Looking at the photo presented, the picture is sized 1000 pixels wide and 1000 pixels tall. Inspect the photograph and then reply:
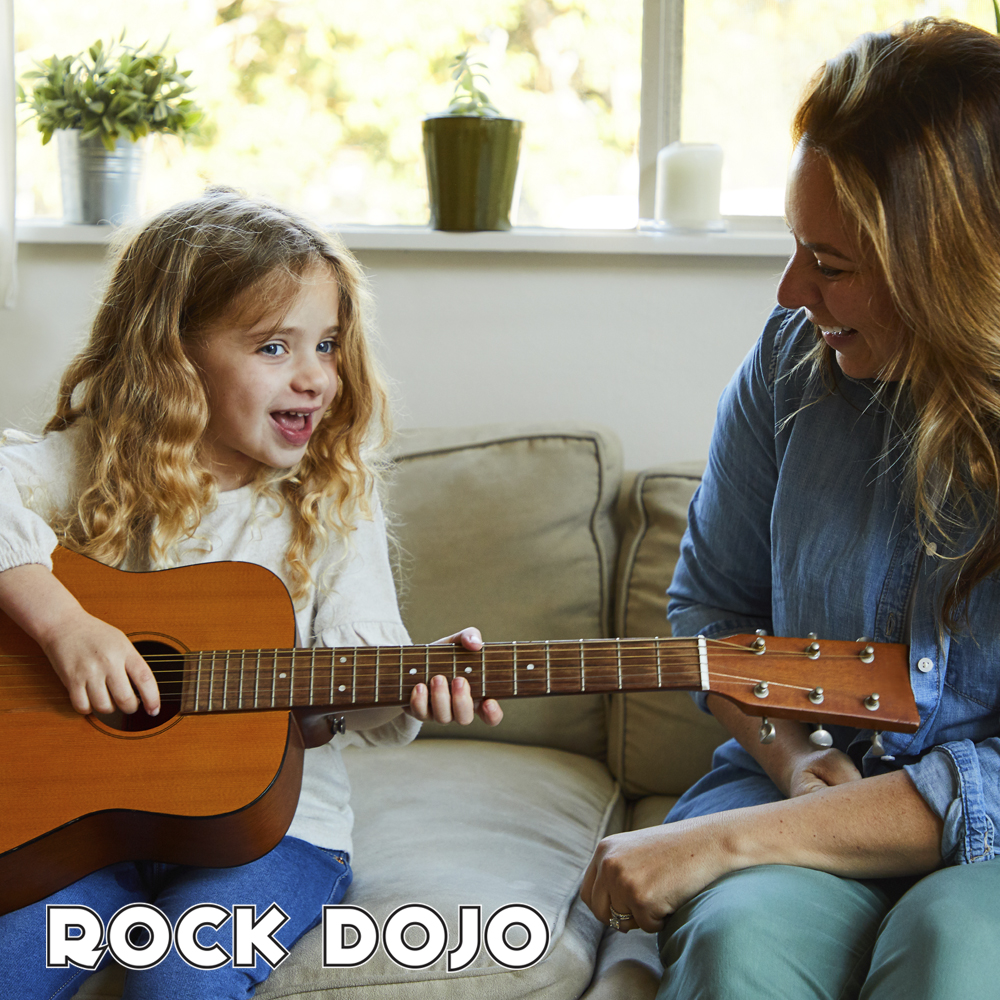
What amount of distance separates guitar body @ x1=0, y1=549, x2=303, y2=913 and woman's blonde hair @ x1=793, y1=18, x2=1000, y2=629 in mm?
666

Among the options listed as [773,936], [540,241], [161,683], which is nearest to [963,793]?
[773,936]

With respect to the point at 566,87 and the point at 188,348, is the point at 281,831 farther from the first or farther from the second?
the point at 566,87

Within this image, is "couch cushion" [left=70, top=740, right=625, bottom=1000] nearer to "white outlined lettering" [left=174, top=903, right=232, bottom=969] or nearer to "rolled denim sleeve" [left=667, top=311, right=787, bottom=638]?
"white outlined lettering" [left=174, top=903, right=232, bottom=969]

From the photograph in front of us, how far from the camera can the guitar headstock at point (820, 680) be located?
882 mm

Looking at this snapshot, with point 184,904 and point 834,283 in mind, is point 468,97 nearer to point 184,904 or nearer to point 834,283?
point 834,283

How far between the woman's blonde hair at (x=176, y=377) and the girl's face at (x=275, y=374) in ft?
0.05

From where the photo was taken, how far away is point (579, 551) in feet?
5.06

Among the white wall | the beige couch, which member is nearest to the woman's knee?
the beige couch

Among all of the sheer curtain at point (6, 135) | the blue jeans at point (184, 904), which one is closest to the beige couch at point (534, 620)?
the blue jeans at point (184, 904)

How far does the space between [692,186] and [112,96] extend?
1.02 meters

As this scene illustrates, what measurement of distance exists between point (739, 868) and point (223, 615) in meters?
0.57

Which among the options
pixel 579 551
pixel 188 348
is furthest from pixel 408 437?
pixel 188 348

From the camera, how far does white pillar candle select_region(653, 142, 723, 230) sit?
1.72m

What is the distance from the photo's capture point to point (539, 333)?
178cm
